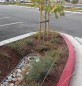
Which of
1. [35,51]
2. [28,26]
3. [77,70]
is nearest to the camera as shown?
[77,70]

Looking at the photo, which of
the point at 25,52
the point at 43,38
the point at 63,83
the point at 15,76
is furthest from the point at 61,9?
the point at 63,83

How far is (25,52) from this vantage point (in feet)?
32.1

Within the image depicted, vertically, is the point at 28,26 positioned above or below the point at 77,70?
below

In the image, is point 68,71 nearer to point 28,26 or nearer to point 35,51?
point 35,51

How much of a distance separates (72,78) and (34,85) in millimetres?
1434

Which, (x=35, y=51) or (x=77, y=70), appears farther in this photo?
(x=35, y=51)

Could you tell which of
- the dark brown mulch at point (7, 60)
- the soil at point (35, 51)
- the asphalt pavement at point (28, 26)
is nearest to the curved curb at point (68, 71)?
the soil at point (35, 51)

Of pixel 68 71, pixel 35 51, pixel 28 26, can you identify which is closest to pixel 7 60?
pixel 35 51

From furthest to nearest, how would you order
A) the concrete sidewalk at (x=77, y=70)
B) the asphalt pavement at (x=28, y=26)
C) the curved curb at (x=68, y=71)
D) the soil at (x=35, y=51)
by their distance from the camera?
the asphalt pavement at (x=28, y=26)
the soil at (x=35, y=51)
the concrete sidewalk at (x=77, y=70)
the curved curb at (x=68, y=71)

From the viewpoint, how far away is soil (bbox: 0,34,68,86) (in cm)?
735

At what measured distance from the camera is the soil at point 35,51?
7.35 metres

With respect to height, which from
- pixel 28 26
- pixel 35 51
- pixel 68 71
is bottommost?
pixel 28 26

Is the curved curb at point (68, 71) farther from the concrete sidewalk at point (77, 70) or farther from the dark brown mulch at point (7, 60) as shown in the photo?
the dark brown mulch at point (7, 60)

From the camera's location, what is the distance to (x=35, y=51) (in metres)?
9.91
